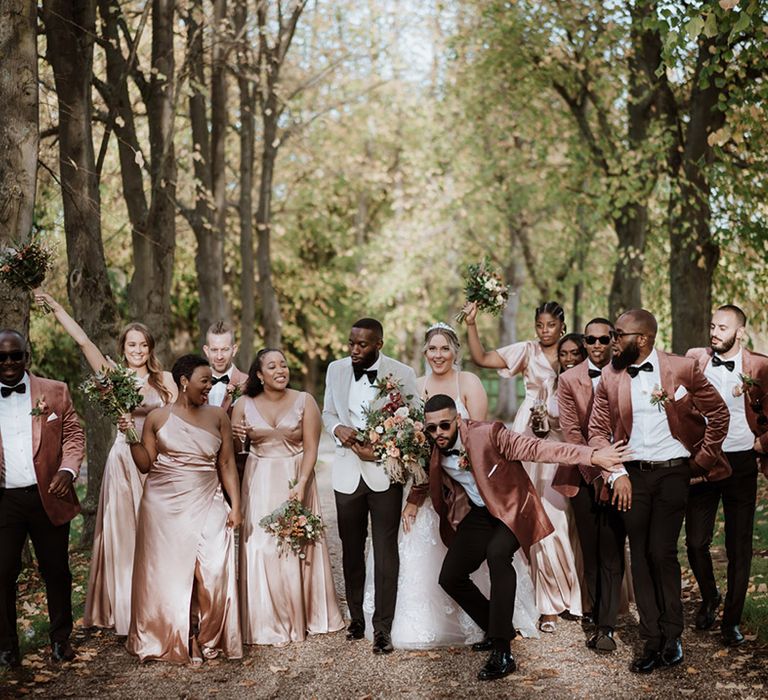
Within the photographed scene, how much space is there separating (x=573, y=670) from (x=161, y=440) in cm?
342

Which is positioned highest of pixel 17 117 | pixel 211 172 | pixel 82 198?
pixel 211 172

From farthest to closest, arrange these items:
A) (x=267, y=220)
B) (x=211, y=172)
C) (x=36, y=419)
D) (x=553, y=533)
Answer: (x=267, y=220), (x=211, y=172), (x=553, y=533), (x=36, y=419)

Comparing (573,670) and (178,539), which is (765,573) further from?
(178,539)

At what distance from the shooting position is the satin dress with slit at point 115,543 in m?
8.33

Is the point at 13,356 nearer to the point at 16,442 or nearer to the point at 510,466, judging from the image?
the point at 16,442

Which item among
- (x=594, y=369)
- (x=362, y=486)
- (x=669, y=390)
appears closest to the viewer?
(x=669, y=390)

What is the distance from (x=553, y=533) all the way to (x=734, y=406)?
1794mm

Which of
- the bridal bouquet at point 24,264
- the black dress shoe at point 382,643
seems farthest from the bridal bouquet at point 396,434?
the bridal bouquet at point 24,264

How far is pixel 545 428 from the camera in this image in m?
8.54

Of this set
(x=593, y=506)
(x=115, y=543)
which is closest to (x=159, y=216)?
(x=115, y=543)

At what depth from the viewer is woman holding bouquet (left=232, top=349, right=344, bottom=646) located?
7969 millimetres

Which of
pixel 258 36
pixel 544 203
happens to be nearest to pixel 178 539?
pixel 258 36

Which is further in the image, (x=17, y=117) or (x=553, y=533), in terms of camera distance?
(x=17, y=117)

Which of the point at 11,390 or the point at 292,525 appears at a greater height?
the point at 11,390
